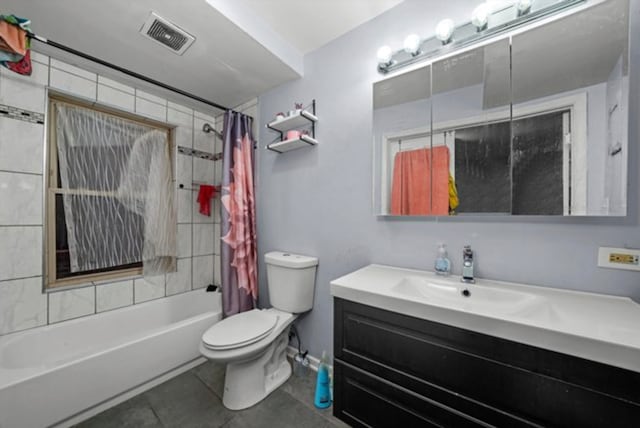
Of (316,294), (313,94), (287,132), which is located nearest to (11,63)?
(287,132)

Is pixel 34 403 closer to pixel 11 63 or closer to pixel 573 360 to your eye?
pixel 11 63

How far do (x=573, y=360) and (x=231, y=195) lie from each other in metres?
1.96

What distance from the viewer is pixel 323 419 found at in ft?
4.34

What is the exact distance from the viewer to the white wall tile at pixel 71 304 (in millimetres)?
1621

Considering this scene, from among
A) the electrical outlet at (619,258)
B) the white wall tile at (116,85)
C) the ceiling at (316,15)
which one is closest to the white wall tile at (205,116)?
the white wall tile at (116,85)

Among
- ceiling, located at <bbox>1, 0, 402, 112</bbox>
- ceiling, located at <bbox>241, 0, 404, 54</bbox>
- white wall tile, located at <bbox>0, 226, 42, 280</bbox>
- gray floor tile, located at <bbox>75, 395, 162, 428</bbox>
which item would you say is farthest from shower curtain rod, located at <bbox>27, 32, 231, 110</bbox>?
gray floor tile, located at <bbox>75, 395, 162, 428</bbox>

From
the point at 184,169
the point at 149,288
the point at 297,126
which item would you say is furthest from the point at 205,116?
the point at 149,288

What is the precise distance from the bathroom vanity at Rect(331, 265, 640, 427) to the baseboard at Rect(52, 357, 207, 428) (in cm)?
117

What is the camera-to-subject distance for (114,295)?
188cm

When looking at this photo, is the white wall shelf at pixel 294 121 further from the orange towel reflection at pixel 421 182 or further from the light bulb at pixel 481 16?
the light bulb at pixel 481 16

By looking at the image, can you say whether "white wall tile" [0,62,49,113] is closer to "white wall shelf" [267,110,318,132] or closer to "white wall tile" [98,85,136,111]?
"white wall tile" [98,85,136,111]

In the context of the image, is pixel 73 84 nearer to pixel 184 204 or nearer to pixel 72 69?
pixel 72 69

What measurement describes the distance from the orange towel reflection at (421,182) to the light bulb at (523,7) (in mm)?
621

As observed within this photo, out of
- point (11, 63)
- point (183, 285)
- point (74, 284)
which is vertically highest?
point (11, 63)
